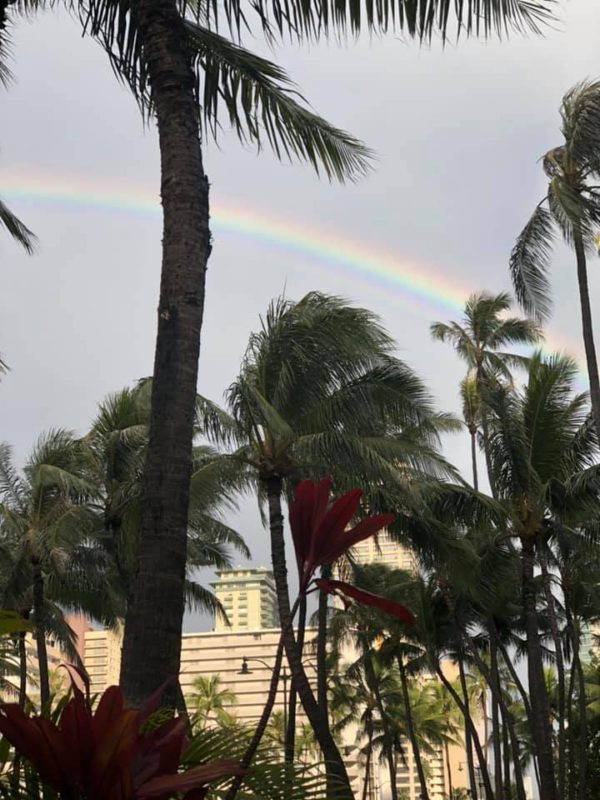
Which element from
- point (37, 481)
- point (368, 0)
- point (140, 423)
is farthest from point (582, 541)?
point (368, 0)

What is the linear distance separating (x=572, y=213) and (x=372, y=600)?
17977mm

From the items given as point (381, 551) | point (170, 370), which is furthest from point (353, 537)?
point (381, 551)

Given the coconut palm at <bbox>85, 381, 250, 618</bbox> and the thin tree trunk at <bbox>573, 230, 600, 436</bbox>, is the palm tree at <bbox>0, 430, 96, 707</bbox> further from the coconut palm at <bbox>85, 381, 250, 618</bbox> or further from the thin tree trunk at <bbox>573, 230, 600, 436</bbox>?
the thin tree trunk at <bbox>573, 230, 600, 436</bbox>

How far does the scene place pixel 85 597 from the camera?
104ft

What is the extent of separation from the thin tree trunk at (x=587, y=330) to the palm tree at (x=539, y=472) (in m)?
0.91

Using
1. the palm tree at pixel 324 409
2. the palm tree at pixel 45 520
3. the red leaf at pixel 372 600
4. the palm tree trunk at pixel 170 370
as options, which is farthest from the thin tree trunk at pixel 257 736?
the palm tree at pixel 45 520

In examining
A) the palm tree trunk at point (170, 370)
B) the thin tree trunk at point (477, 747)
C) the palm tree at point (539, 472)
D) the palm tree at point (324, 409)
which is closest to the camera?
the palm tree trunk at point (170, 370)

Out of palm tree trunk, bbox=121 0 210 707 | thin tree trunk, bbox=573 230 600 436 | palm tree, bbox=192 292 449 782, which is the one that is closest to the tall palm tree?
palm tree trunk, bbox=121 0 210 707

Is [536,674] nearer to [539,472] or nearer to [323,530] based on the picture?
[539,472]

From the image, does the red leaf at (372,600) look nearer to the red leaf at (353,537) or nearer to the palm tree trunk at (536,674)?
the red leaf at (353,537)

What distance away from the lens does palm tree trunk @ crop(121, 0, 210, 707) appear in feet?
13.9

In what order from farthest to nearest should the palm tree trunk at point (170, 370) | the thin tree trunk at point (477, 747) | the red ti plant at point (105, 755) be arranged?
the thin tree trunk at point (477, 747)
the palm tree trunk at point (170, 370)
the red ti plant at point (105, 755)

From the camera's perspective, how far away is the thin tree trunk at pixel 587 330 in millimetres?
21406

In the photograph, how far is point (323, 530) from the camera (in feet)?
8.12
